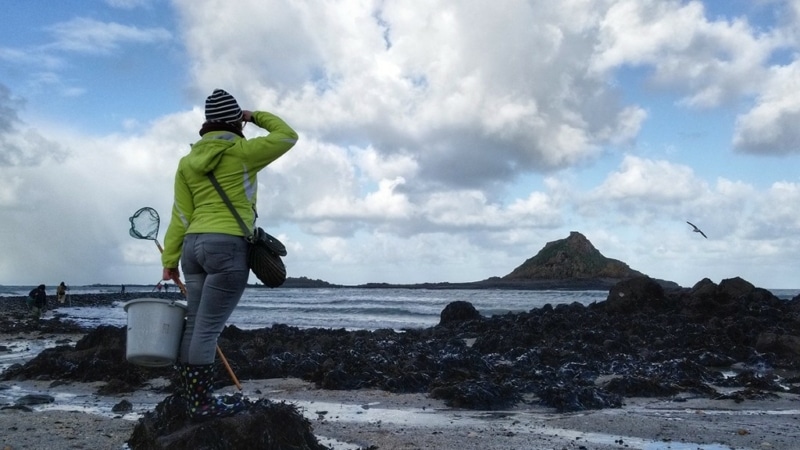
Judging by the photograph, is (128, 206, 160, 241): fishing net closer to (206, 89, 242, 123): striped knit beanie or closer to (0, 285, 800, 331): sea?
(206, 89, 242, 123): striped knit beanie

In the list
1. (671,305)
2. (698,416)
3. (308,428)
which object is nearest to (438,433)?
(308,428)

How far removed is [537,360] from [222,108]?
758 centimetres

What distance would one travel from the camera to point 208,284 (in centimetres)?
419

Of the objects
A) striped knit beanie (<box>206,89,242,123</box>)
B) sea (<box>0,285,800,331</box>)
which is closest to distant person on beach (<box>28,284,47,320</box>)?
sea (<box>0,285,800,331</box>)

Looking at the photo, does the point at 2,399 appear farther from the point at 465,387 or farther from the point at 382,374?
the point at 465,387

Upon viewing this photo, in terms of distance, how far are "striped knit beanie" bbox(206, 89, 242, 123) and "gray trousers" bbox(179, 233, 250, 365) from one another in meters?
0.78

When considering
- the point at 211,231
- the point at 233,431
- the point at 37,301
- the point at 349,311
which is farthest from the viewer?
the point at 349,311

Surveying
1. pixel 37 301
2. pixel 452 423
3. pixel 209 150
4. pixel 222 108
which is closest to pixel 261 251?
pixel 209 150

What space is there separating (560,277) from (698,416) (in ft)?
236

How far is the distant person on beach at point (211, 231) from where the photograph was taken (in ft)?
13.7

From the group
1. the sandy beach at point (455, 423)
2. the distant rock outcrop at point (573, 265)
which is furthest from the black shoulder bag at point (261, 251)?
the distant rock outcrop at point (573, 265)

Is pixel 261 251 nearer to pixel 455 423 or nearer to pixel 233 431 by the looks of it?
pixel 233 431

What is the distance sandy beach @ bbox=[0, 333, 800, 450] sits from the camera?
16.7ft

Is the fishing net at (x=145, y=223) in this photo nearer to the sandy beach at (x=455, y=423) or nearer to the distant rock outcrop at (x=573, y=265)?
the sandy beach at (x=455, y=423)
